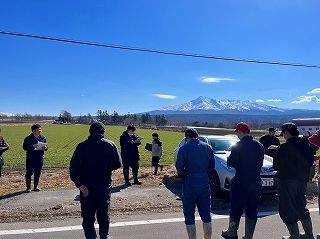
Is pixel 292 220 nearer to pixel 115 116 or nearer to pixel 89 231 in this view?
pixel 89 231

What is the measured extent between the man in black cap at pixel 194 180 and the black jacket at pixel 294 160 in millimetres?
1107

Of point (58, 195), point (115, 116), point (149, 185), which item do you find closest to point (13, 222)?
point (58, 195)

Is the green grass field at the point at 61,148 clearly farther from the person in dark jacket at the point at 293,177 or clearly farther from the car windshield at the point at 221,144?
the person in dark jacket at the point at 293,177

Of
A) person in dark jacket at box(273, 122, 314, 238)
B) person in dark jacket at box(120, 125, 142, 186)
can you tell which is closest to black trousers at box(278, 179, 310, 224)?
person in dark jacket at box(273, 122, 314, 238)

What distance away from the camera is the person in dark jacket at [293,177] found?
4.53m

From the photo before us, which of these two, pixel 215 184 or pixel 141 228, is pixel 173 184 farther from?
pixel 141 228

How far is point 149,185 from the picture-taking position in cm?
945

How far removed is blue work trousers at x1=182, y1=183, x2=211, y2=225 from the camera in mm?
4590

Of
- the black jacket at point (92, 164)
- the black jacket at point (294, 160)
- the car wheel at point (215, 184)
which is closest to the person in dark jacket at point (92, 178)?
the black jacket at point (92, 164)

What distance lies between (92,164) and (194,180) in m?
1.57

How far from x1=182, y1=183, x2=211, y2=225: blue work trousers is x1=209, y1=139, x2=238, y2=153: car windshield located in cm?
422

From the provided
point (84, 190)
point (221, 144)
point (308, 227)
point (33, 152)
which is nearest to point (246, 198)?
point (308, 227)

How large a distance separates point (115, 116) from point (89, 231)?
5778 inches

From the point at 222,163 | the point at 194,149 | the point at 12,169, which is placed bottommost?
the point at 12,169
